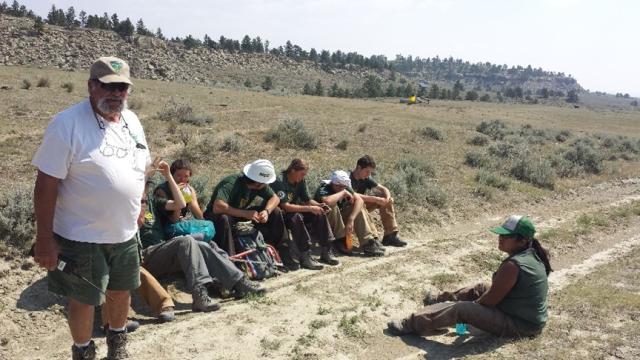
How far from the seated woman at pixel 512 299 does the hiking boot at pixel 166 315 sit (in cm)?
233

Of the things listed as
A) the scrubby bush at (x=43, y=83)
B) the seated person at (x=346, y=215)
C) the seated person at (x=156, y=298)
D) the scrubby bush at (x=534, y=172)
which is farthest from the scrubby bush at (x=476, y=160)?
the scrubby bush at (x=43, y=83)

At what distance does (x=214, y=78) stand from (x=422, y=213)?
51.5m

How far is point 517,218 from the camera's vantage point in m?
4.92

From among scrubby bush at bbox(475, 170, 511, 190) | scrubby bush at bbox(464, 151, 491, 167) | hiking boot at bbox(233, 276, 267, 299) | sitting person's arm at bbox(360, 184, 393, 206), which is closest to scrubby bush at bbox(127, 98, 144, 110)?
scrubby bush at bbox(464, 151, 491, 167)

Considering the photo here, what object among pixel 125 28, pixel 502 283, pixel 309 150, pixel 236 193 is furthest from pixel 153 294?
pixel 125 28

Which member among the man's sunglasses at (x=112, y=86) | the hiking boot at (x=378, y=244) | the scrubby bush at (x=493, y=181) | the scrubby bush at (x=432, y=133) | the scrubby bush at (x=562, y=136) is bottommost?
the hiking boot at (x=378, y=244)

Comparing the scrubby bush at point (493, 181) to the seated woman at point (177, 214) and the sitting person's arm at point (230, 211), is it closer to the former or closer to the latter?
the sitting person's arm at point (230, 211)

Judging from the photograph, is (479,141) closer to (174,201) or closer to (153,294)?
(174,201)

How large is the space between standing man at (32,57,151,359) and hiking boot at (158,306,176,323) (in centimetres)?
135

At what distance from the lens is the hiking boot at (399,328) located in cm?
518

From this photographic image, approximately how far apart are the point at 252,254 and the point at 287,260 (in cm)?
61

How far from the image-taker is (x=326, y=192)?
24.3 ft

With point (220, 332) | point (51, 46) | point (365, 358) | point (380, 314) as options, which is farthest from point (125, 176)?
point (51, 46)

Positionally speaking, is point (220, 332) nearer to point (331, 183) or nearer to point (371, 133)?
point (331, 183)
